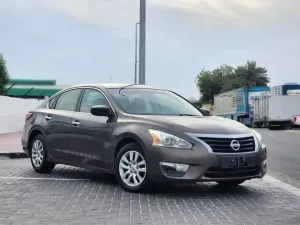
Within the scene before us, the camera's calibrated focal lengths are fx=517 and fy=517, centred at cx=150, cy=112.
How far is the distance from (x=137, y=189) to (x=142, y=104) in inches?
58.4

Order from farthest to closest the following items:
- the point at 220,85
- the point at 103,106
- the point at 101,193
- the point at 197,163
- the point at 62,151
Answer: the point at 220,85 → the point at 62,151 → the point at 103,106 → the point at 101,193 → the point at 197,163

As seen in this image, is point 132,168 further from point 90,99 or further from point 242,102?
point 242,102

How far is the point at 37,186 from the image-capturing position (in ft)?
26.1

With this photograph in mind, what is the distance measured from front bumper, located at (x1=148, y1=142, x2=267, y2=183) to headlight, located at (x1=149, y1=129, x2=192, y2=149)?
0.23 ft

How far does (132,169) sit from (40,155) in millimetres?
2675

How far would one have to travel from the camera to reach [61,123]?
28.8ft

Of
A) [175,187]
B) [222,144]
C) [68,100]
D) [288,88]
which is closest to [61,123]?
[68,100]

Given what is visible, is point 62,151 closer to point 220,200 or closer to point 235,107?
point 220,200

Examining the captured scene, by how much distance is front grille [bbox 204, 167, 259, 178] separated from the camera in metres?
6.87

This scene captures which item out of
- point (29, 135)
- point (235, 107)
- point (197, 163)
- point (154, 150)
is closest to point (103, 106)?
point (154, 150)

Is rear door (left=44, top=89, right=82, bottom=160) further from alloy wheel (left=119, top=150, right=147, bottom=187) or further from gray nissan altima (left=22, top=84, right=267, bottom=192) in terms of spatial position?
alloy wheel (left=119, top=150, right=147, bottom=187)

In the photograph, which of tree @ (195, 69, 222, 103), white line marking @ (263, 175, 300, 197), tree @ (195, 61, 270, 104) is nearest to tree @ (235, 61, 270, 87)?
tree @ (195, 61, 270, 104)

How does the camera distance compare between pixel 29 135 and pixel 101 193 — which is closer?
pixel 101 193

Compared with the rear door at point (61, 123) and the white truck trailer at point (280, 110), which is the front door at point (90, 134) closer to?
the rear door at point (61, 123)
